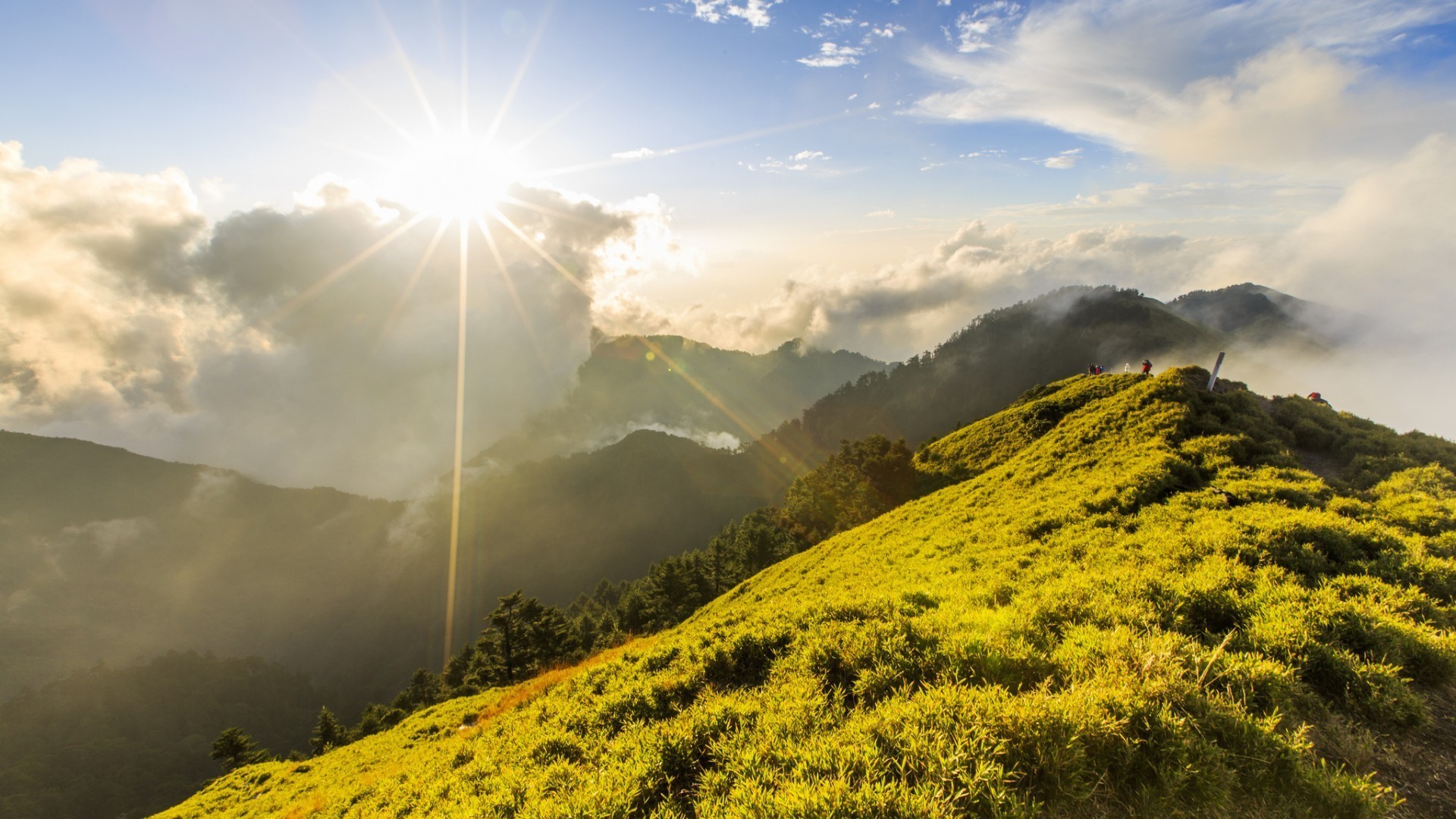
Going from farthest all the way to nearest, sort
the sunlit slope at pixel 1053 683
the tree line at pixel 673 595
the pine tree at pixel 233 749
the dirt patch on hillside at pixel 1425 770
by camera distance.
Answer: the tree line at pixel 673 595 → the pine tree at pixel 233 749 → the dirt patch on hillside at pixel 1425 770 → the sunlit slope at pixel 1053 683

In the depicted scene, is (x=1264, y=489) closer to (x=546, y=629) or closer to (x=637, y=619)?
(x=546, y=629)

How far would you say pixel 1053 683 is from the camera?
22.4ft

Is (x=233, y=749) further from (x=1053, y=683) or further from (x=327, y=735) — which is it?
(x=1053, y=683)

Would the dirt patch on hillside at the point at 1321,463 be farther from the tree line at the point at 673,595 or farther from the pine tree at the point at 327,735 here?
the pine tree at the point at 327,735

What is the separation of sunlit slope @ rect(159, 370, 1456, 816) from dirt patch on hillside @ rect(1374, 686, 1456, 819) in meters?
0.22

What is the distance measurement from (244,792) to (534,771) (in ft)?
85.6

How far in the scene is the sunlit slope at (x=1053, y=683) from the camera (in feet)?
16.8

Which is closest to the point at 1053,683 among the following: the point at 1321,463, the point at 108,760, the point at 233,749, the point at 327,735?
the point at 1321,463

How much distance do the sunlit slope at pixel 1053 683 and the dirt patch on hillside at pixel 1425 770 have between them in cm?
22

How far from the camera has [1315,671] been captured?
22.4ft

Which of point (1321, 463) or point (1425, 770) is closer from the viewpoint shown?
point (1425, 770)

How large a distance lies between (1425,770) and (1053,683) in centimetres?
372

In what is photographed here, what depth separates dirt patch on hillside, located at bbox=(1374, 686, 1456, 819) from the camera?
525cm

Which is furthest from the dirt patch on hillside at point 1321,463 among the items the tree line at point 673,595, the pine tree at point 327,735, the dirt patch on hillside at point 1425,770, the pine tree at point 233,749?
the pine tree at point 327,735
